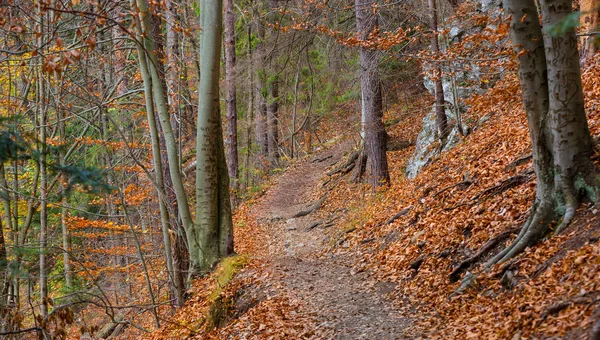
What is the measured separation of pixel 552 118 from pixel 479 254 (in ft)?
6.48

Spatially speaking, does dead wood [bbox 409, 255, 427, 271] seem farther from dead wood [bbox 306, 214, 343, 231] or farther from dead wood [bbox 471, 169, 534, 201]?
dead wood [bbox 306, 214, 343, 231]

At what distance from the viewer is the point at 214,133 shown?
32.3 ft

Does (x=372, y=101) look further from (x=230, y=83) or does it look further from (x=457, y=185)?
(x=230, y=83)

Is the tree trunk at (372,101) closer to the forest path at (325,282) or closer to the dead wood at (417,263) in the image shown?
the forest path at (325,282)

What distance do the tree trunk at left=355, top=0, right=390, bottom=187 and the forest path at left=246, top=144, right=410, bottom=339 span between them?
6.76 feet

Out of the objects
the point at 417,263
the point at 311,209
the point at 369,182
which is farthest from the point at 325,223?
the point at 417,263

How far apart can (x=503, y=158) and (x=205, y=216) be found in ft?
18.2

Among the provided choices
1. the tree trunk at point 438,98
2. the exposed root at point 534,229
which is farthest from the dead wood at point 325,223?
the exposed root at point 534,229

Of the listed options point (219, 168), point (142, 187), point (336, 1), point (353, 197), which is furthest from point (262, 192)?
point (219, 168)

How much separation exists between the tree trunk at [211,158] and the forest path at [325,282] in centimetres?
126

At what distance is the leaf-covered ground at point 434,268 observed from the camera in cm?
504

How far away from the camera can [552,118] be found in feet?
18.9

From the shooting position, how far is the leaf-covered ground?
5.04 metres

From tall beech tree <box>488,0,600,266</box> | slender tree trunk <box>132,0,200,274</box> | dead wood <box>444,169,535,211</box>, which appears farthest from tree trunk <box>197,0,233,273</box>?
tall beech tree <box>488,0,600,266</box>
